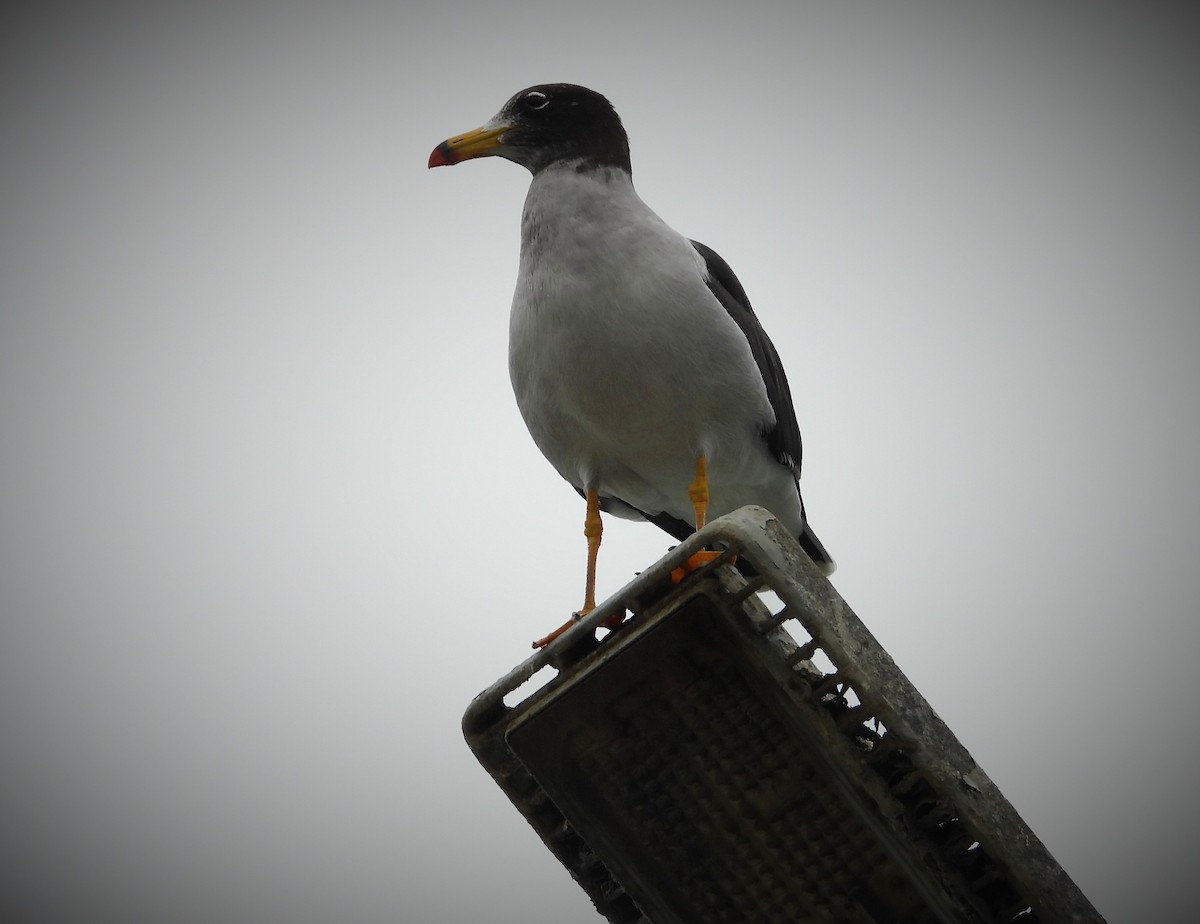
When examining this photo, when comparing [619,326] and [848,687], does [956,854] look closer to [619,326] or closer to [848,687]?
[848,687]

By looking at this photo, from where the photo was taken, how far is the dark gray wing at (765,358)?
395cm

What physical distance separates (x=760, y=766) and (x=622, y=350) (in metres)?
Answer: 1.54

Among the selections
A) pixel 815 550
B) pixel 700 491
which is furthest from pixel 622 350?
Result: pixel 815 550

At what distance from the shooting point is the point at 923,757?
222cm

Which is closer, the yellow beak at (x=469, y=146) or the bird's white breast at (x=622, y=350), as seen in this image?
the bird's white breast at (x=622, y=350)

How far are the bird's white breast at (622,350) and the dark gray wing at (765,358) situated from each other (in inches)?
4.9

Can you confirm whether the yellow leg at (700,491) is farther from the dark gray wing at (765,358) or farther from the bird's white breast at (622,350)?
the dark gray wing at (765,358)

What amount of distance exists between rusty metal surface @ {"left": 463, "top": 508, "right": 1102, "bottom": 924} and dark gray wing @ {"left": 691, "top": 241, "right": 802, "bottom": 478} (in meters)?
1.61

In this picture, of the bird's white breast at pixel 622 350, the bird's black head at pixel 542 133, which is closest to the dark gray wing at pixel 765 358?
the bird's white breast at pixel 622 350

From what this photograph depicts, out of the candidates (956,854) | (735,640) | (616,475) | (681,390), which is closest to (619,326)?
(681,390)

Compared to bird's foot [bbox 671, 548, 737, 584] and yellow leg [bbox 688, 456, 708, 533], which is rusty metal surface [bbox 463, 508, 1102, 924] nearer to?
bird's foot [bbox 671, 548, 737, 584]

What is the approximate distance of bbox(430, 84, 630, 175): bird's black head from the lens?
13.5 ft

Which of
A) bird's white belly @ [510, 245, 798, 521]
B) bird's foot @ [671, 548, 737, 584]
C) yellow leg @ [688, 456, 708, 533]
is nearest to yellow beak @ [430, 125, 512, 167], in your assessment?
bird's white belly @ [510, 245, 798, 521]

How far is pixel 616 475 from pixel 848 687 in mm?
1775
